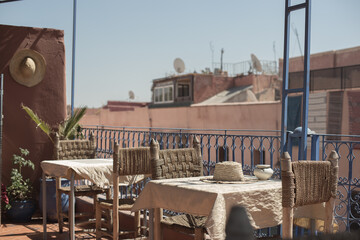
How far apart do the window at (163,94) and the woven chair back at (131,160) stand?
2503 cm

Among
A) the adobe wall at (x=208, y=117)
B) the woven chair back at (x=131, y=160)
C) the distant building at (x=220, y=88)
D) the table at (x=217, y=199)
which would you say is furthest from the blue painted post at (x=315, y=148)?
the distant building at (x=220, y=88)

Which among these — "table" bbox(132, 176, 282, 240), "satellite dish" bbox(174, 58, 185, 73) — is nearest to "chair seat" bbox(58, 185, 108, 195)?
"table" bbox(132, 176, 282, 240)

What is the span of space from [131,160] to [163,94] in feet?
86.8

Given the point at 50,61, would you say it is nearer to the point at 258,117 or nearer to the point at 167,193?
the point at 167,193

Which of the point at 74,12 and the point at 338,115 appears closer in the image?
the point at 74,12

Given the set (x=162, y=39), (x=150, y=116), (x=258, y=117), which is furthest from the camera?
(x=162, y=39)

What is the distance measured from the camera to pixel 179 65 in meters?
27.6

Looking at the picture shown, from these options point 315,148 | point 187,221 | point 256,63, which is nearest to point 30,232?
point 187,221

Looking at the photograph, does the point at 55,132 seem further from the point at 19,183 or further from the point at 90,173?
the point at 90,173

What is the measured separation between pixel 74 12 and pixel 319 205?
6076 mm

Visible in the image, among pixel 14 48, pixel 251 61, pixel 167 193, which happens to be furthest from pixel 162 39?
pixel 167 193

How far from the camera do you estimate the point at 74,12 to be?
7625 mm

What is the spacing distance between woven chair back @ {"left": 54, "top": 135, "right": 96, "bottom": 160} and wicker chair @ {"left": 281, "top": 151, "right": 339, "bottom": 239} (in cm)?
329

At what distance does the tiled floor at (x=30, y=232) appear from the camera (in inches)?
185
